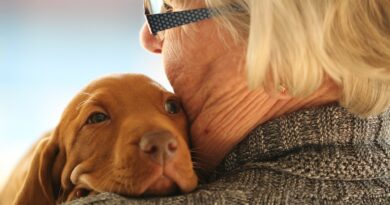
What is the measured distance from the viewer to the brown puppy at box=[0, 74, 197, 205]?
3.38 ft

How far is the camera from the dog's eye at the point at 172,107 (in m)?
1.23

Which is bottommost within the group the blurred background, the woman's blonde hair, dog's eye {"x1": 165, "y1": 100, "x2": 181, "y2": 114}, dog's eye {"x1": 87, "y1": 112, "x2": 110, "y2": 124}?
the blurred background

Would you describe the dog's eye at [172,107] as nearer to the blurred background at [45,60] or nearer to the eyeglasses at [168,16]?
the eyeglasses at [168,16]

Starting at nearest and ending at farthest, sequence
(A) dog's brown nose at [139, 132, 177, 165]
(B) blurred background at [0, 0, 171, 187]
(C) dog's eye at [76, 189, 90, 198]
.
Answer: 1. (A) dog's brown nose at [139, 132, 177, 165]
2. (C) dog's eye at [76, 189, 90, 198]
3. (B) blurred background at [0, 0, 171, 187]

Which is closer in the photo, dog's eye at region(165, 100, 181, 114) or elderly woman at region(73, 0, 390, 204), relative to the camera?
elderly woman at region(73, 0, 390, 204)

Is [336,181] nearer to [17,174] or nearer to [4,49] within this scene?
[17,174]

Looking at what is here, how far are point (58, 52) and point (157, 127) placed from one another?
4.34 feet

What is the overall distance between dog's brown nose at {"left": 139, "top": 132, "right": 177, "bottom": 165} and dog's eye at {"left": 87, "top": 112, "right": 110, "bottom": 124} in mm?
165

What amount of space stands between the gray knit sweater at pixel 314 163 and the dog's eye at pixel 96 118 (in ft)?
0.76

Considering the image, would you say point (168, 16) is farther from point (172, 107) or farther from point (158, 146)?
point (158, 146)

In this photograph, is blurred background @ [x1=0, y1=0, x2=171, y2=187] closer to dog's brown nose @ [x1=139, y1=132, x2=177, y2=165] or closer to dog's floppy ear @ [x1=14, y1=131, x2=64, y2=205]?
dog's floppy ear @ [x1=14, y1=131, x2=64, y2=205]

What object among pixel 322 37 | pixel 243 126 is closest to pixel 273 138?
pixel 243 126

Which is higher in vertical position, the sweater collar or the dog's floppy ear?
the sweater collar

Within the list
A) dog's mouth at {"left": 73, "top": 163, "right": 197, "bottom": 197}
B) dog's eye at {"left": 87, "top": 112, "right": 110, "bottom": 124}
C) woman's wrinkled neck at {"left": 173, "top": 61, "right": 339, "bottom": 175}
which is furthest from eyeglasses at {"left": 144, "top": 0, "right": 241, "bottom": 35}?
dog's mouth at {"left": 73, "top": 163, "right": 197, "bottom": 197}
